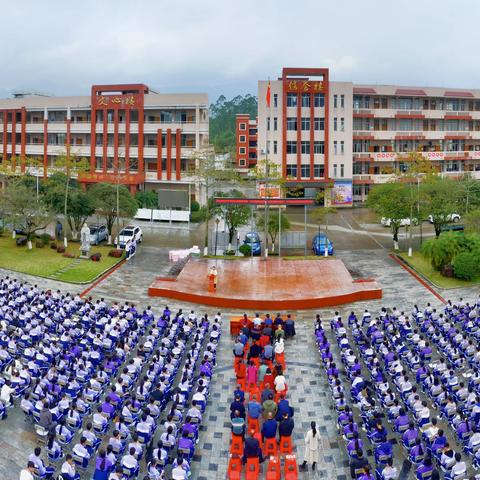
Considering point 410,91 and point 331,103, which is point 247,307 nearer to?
point 331,103

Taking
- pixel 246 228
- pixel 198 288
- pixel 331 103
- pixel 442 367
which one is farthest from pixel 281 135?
pixel 442 367

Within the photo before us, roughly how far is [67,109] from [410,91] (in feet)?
112

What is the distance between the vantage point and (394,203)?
33.0m

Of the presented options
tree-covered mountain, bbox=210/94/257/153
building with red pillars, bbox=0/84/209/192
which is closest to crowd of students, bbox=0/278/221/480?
building with red pillars, bbox=0/84/209/192

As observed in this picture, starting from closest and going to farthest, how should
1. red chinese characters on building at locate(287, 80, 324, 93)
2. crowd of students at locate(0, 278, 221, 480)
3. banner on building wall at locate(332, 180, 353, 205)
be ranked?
crowd of students at locate(0, 278, 221, 480) → red chinese characters on building at locate(287, 80, 324, 93) → banner on building wall at locate(332, 180, 353, 205)

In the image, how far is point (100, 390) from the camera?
15016 mm

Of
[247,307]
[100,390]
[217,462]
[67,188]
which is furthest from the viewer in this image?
[67,188]

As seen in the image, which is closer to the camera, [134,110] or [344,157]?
[134,110]

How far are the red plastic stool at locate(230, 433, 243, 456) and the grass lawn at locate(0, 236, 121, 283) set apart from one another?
53.5 ft

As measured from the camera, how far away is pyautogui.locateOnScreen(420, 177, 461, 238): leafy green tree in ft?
106

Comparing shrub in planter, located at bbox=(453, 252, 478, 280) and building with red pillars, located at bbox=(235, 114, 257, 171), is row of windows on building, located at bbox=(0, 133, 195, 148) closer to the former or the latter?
building with red pillars, located at bbox=(235, 114, 257, 171)

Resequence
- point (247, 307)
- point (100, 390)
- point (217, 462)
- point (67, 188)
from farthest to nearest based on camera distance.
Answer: point (67, 188), point (247, 307), point (100, 390), point (217, 462)

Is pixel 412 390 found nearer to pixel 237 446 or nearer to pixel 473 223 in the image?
pixel 237 446

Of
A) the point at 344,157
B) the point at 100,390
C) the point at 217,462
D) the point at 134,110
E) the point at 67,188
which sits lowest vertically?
the point at 217,462
